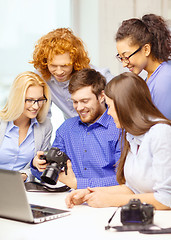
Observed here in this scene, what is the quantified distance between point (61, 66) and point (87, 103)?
0.40 meters

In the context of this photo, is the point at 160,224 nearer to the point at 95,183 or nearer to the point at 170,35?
the point at 95,183

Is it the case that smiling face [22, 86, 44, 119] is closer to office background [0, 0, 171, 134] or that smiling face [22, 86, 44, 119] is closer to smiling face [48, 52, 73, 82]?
smiling face [48, 52, 73, 82]

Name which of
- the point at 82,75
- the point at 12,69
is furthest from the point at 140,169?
the point at 12,69

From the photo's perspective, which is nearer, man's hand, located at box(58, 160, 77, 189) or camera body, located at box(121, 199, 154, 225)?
camera body, located at box(121, 199, 154, 225)

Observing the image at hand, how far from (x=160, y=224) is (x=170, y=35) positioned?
1.28 m

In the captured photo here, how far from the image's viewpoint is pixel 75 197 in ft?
5.28

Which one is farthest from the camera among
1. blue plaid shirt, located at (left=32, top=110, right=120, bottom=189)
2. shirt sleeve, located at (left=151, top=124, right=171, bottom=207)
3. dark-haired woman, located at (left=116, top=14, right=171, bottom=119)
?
blue plaid shirt, located at (left=32, top=110, right=120, bottom=189)

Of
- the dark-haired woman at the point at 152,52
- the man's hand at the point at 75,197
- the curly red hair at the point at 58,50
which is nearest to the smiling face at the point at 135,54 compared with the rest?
→ the dark-haired woman at the point at 152,52

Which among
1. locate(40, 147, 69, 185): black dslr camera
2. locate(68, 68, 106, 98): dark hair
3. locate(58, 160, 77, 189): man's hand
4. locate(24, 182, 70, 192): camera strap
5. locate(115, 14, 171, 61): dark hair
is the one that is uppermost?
locate(115, 14, 171, 61): dark hair

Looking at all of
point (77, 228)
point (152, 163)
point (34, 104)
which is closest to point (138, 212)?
point (77, 228)

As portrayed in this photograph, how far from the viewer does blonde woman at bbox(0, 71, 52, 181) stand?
2471 mm

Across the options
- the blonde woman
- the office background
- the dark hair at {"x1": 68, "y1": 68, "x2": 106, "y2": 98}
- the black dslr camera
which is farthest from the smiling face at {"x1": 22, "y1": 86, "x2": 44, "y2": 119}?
the office background

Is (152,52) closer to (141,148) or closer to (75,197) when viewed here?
(141,148)

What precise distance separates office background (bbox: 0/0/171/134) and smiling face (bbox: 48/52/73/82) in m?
1.25
